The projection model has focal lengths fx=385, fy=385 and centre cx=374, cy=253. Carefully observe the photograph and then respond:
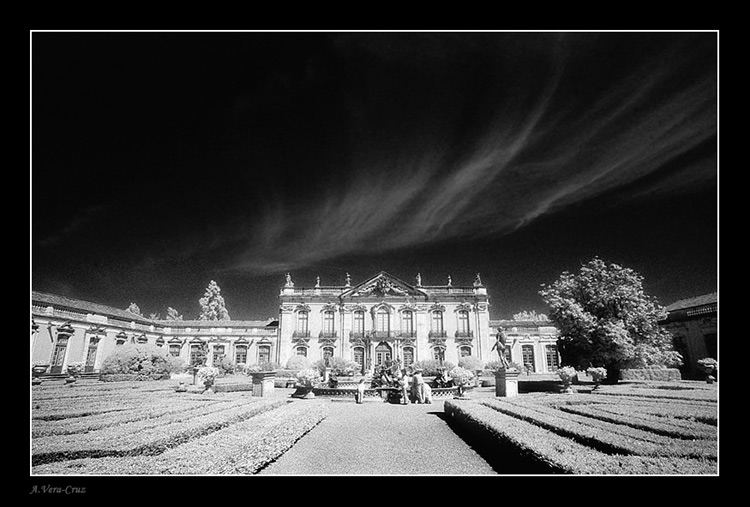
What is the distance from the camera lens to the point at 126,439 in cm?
484

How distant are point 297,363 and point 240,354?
7116 millimetres

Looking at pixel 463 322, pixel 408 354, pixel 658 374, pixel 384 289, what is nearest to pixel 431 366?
pixel 408 354

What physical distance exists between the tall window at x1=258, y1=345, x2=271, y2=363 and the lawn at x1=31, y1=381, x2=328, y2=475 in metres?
26.2

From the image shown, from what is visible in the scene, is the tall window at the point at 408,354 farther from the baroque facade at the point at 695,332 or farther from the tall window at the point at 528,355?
the baroque facade at the point at 695,332

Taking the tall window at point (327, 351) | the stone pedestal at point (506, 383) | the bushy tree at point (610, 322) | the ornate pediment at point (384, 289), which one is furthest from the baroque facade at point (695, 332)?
the tall window at point (327, 351)

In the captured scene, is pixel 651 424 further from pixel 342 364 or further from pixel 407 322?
pixel 407 322

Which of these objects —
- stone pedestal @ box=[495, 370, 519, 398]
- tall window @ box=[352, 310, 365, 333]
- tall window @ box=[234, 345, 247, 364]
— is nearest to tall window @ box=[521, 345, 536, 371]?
tall window @ box=[352, 310, 365, 333]

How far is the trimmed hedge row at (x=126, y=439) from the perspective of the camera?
14.6 ft

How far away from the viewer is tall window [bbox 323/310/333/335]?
1276 inches

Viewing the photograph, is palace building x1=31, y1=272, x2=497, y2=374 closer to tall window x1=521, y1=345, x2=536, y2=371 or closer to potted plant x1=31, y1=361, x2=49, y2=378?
tall window x1=521, y1=345, x2=536, y2=371
